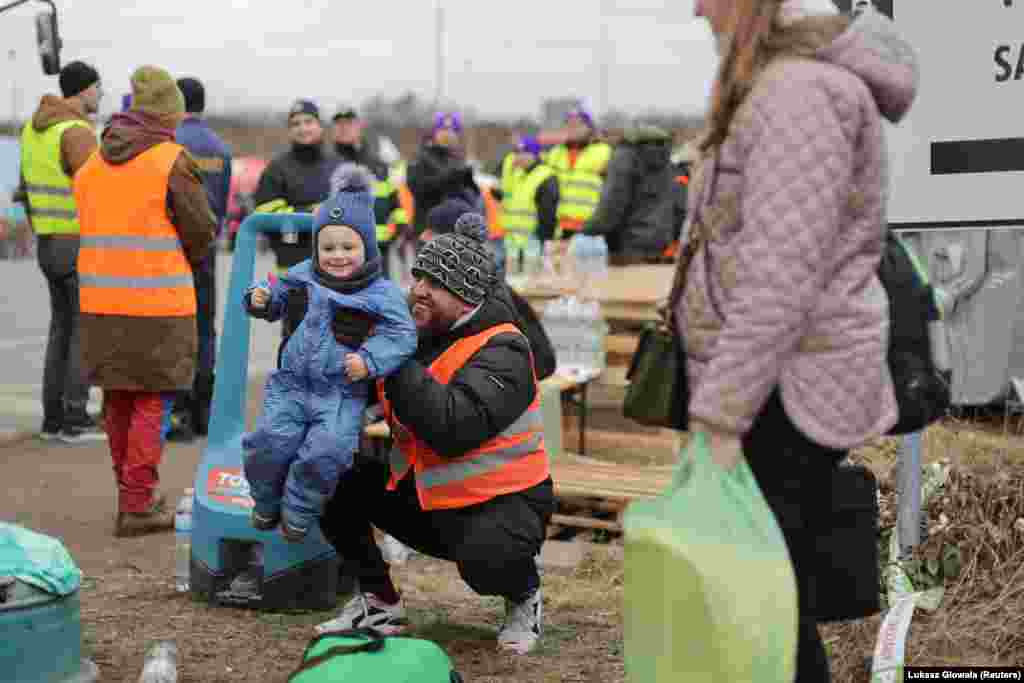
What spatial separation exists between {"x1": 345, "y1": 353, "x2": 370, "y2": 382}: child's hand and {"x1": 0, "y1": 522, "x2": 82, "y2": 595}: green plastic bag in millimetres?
883

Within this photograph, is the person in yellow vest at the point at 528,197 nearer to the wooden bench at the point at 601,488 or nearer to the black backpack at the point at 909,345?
the wooden bench at the point at 601,488

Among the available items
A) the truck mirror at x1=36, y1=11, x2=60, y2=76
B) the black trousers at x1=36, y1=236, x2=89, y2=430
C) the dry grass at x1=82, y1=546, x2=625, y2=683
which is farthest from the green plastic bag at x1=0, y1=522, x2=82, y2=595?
the truck mirror at x1=36, y1=11, x2=60, y2=76

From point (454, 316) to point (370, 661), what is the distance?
1156 millimetres

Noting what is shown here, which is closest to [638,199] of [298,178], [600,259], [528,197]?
[600,259]

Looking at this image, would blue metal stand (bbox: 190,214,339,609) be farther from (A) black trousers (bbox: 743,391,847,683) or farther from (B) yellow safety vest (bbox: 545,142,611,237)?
(B) yellow safety vest (bbox: 545,142,611,237)

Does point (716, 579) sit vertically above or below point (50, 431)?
above

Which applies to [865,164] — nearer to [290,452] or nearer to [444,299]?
[444,299]

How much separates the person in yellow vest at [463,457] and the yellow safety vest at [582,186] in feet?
27.0

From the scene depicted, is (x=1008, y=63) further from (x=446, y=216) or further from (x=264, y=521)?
(x=264, y=521)

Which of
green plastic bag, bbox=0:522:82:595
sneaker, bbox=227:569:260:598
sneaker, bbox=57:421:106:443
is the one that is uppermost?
green plastic bag, bbox=0:522:82:595

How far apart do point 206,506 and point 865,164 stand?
2777 mm

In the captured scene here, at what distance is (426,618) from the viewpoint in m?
4.77

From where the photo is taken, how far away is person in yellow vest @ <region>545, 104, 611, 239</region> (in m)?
12.5

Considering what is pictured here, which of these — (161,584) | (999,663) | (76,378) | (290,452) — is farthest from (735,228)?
(76,378)
